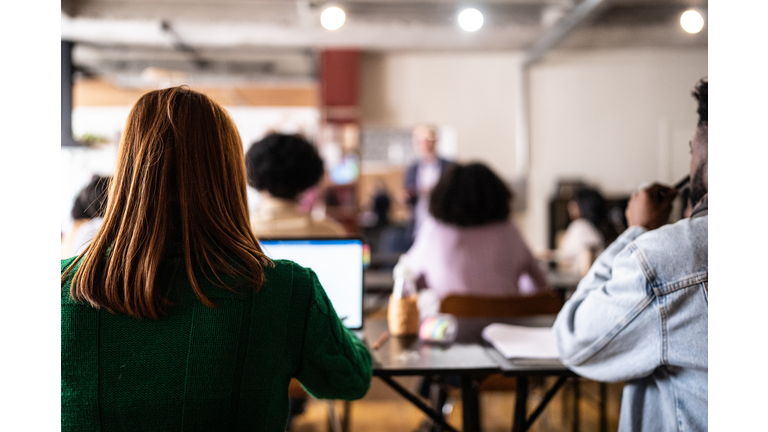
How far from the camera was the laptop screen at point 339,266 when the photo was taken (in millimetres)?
1611

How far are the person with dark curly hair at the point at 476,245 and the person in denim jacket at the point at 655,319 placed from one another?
1080mm

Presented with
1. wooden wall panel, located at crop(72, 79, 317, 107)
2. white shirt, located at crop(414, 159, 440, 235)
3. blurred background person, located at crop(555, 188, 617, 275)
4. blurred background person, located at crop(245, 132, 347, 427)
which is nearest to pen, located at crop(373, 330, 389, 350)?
blurred background person, located at crop(245, 132, 347, 427)

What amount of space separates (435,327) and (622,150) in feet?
19.6

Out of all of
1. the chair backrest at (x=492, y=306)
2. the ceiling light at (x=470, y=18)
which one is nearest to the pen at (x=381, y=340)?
the chair backrest at (x=492, y=306)

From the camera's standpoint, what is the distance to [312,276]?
3.27 ft

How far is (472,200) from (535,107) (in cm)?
494

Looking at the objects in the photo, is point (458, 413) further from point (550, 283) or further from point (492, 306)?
point (492, 306)

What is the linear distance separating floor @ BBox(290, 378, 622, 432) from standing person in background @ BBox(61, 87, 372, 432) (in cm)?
187

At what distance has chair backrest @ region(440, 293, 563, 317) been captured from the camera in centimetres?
201

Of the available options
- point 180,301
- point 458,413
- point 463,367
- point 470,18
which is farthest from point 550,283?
point 180,301

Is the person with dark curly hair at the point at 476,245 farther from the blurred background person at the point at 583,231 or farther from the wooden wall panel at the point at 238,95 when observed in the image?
the wooden wall panel at the point at 238,95

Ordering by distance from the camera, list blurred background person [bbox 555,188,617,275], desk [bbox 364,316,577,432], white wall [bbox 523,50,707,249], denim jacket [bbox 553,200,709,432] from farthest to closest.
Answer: white wall [bbox 523,50,707,249], blurred background person [bbox 555,188,617,275], desk [bbox 364,316,577,432], denim jacket [bbox 553,200,709,432]

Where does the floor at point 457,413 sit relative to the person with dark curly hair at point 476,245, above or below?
below

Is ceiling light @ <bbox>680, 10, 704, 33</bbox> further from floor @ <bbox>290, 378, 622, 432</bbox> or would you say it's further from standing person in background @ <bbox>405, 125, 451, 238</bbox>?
standing person in background @ <bbox>405, 125, 451, 238</bbox>
